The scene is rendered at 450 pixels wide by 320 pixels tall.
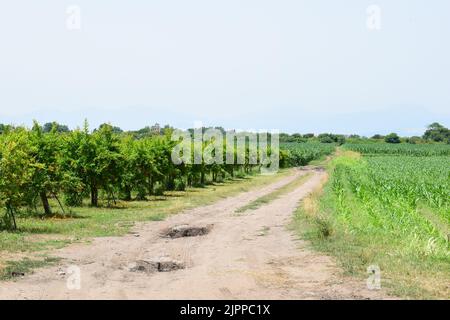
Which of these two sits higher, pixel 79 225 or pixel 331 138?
pixel 331 138

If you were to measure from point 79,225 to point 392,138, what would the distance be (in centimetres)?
14879

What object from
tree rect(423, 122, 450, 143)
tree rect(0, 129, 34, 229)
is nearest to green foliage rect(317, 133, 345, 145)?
tree rect(423, 122, 450, 143)

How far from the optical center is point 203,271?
542 inches

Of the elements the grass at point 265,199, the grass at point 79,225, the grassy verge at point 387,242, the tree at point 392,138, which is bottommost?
the grass at point 265,199

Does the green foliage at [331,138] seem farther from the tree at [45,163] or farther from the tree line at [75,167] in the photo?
the tree at [45,163]

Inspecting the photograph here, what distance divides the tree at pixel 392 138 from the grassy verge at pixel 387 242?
5476 inches

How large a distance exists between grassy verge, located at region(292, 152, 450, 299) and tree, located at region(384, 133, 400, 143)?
456ft

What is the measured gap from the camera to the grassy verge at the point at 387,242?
12320 mm

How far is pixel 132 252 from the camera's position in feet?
55.1

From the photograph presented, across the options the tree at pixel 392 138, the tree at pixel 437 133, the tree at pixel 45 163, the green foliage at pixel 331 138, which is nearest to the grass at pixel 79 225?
the tree at pixel 45 163

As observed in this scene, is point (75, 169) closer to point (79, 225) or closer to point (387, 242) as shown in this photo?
point (79, 225)

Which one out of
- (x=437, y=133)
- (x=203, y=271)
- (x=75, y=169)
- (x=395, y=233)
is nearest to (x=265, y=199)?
(x=75, y=169)
